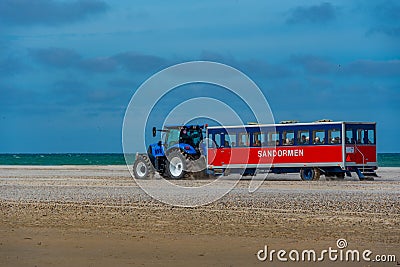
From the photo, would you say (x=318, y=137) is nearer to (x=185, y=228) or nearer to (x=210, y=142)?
(x=210, y=142)

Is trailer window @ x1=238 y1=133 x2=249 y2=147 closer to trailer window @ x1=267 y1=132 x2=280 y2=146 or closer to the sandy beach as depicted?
trailer window @ x1=267 y1=132 x2=280 y2=146

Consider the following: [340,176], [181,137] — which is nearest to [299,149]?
[340,176]

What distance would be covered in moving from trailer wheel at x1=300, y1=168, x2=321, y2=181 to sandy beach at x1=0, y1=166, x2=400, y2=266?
13112 mm

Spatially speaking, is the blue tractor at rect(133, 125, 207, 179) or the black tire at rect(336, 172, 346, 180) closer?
the blue tractor at rect(133, 125, 207, 179)

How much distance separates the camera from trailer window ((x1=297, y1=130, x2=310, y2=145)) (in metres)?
39.8

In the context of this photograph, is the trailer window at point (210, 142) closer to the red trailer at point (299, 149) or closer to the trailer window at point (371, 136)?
the red trailer at point (299, 149)

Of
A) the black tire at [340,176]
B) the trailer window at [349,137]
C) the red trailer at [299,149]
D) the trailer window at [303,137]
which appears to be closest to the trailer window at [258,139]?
the red trailer at [299,149]

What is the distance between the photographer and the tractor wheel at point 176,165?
40.1 meters

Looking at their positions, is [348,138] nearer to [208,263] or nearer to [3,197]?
[3,197]

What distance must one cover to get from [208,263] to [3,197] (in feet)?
52.0

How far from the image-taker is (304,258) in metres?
12.5

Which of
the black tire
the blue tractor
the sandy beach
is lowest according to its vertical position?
the sandy beach

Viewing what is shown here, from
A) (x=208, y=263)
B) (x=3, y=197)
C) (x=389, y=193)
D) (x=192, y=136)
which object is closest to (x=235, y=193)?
(x=389, y=193)

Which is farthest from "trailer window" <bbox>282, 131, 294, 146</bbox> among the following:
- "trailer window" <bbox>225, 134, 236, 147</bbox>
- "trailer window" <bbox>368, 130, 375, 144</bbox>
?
"trailer window" <bbox>368, 130, 375, 144</bbox>
